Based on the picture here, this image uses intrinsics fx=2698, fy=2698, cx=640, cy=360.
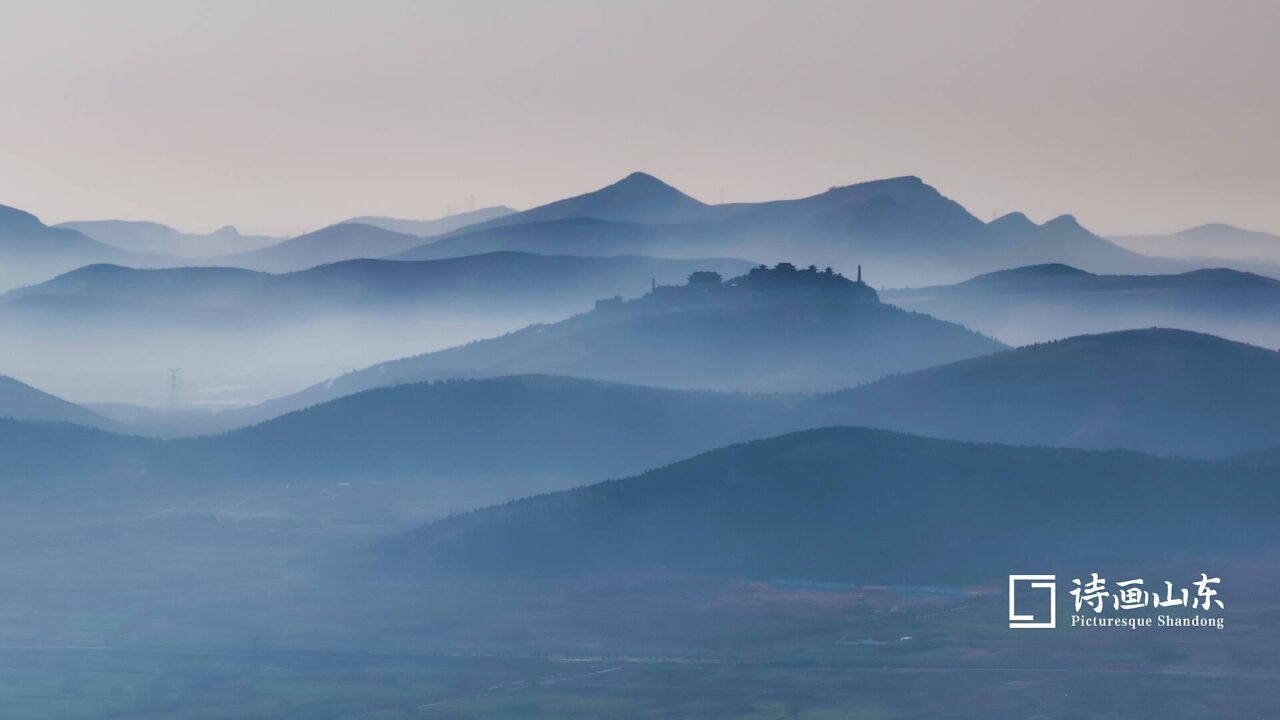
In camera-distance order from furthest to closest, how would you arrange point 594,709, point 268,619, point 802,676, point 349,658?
point 268,619 < point 349,658 < point 802,676 < point 594,709

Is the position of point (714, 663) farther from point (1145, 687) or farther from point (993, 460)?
point (993, 460)

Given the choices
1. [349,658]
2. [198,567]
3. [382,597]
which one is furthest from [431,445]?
[349,658]

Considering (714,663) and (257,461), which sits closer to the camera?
(714,663)
